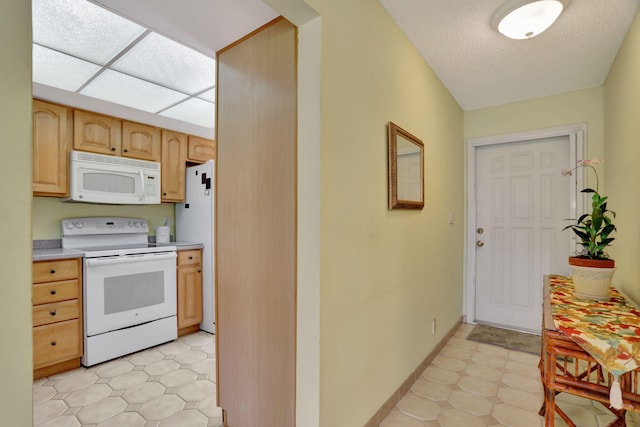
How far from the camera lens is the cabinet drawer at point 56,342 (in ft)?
7.59

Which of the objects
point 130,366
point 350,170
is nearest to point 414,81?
point 350,170

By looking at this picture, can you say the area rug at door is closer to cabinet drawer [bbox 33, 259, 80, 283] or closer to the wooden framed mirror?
the wooden framed mirror

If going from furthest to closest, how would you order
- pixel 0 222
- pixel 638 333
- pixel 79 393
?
pixel 79 393 → pixel 638 333 → pixel 0 222

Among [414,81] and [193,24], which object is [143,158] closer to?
[193,24]

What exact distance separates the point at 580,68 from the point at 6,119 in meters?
3.43

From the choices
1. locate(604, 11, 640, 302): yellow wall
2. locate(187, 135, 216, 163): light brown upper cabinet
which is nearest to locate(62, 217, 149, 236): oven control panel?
locate(187, 135, 216, 163): light brown upper cabinet

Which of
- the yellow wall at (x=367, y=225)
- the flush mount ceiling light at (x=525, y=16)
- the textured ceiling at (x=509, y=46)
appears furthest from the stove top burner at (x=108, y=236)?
the flush mount ceiling light at (x=525, y=16)

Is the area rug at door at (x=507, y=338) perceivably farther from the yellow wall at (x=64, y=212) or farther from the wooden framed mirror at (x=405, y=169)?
the yellow wall at (x=64, y=212)

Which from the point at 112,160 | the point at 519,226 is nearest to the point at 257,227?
the point at 112,160

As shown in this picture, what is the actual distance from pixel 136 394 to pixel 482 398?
232 centimetres

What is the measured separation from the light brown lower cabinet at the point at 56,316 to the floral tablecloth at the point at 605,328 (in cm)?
321

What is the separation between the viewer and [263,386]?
155 centimetres

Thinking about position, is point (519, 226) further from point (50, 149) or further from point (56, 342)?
point (50, 149)

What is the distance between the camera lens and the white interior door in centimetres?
306
